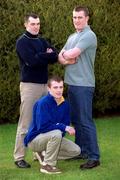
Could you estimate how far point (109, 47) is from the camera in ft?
32.6

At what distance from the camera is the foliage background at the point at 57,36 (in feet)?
31.2

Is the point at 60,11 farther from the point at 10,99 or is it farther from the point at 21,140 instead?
the point at 21,140

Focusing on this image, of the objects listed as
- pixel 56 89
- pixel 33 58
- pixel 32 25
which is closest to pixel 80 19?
pixel 32 25

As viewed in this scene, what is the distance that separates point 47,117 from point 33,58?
0.72 metres

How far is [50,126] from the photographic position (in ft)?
21.5

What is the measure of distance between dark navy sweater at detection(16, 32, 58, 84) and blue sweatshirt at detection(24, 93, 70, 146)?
310mm

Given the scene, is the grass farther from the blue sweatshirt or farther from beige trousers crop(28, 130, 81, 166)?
the blue sweatshirt

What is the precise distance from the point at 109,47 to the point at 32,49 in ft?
11.6

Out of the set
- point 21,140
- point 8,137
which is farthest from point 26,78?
point 8,137

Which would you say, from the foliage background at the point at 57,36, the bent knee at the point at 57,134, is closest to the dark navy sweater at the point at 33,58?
the bent knee at the point at 57,134

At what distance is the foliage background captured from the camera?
31.2 ft

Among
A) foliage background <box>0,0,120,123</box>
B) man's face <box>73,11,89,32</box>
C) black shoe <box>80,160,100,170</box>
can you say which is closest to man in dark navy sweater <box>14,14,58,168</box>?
man's face <box>73,11,89,32</box>

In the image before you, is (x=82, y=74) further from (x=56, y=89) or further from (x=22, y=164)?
(x=22, y=164)

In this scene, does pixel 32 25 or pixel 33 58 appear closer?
pixel 33 58
